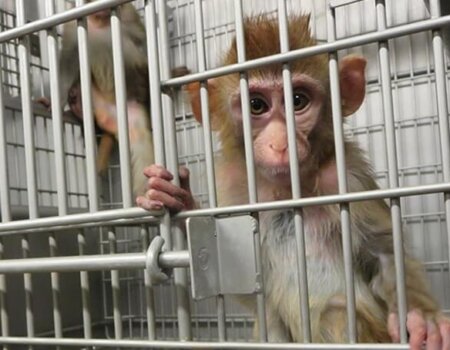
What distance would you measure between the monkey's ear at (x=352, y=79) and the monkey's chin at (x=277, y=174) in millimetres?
258

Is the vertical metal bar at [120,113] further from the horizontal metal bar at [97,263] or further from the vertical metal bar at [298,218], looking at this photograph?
the vertical metal bar at [298,218]

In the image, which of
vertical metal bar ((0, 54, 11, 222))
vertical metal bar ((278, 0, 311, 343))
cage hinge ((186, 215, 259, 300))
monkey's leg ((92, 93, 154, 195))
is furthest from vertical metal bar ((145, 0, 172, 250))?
monkey's leg ((92, 93, 154, 195))

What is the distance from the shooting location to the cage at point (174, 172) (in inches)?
35.6

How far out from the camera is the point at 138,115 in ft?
7.59

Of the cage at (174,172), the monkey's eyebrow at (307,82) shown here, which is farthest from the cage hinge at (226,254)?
the monkey's eyebrow at (307,82)

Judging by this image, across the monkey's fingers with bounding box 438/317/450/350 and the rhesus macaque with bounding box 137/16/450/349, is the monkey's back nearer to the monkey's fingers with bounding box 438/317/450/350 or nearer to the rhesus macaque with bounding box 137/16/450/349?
the rhesus macaque with bounding box 137/16/450/349

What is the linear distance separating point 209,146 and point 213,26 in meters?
1.24

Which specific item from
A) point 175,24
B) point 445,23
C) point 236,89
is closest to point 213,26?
point 175,24

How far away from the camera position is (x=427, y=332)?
88cm

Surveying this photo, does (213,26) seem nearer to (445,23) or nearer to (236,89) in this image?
(236,89)

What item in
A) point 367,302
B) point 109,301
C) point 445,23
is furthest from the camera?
point 109,301

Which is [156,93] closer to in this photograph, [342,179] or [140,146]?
[342,179]

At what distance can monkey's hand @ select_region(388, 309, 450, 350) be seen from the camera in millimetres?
840

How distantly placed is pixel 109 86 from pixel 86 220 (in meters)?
1.53
